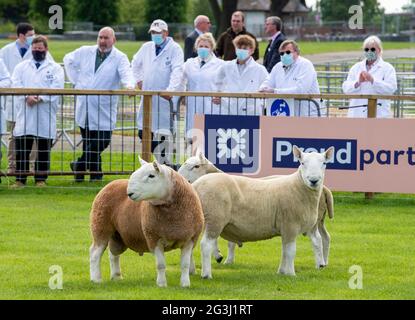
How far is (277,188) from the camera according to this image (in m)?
11.9

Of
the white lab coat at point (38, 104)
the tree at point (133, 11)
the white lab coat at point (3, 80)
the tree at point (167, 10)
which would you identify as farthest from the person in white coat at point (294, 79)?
the tree at point (133, 11)

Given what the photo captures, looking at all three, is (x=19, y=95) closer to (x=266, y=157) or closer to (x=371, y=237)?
(x=266, y=157)

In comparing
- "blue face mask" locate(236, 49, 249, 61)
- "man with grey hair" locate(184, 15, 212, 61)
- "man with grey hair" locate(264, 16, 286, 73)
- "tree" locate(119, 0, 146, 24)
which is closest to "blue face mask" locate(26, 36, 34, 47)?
"man with grey hair" locate(184, 15, 212, 61)

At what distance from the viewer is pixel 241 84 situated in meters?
17.8

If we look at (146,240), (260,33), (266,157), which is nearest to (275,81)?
(266,157)

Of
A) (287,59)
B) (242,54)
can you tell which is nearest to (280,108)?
(287,59)

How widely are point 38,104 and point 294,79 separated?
12.2ft

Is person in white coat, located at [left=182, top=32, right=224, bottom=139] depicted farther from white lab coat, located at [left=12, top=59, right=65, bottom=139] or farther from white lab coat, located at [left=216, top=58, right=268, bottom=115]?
white lab coat, located at [left=12, top=59, right=65, bottom=139]

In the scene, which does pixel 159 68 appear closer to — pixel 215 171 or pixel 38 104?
pixel 38 104

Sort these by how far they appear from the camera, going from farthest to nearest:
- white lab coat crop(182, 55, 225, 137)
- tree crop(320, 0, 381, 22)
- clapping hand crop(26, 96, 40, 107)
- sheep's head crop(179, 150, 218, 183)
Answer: tree crop(320, 0, 381, 22), clapping hand crop(26, 96, 40, 107), white lab coat crop(182, 55, 225, 137), sheep's head crop(179, 150, 218, 183)

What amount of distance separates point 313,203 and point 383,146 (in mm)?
4988

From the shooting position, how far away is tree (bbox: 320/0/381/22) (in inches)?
3858

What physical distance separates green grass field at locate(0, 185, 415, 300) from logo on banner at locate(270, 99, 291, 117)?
4.71 ft

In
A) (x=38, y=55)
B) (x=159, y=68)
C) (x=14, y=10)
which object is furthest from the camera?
(x=14, y=10)
